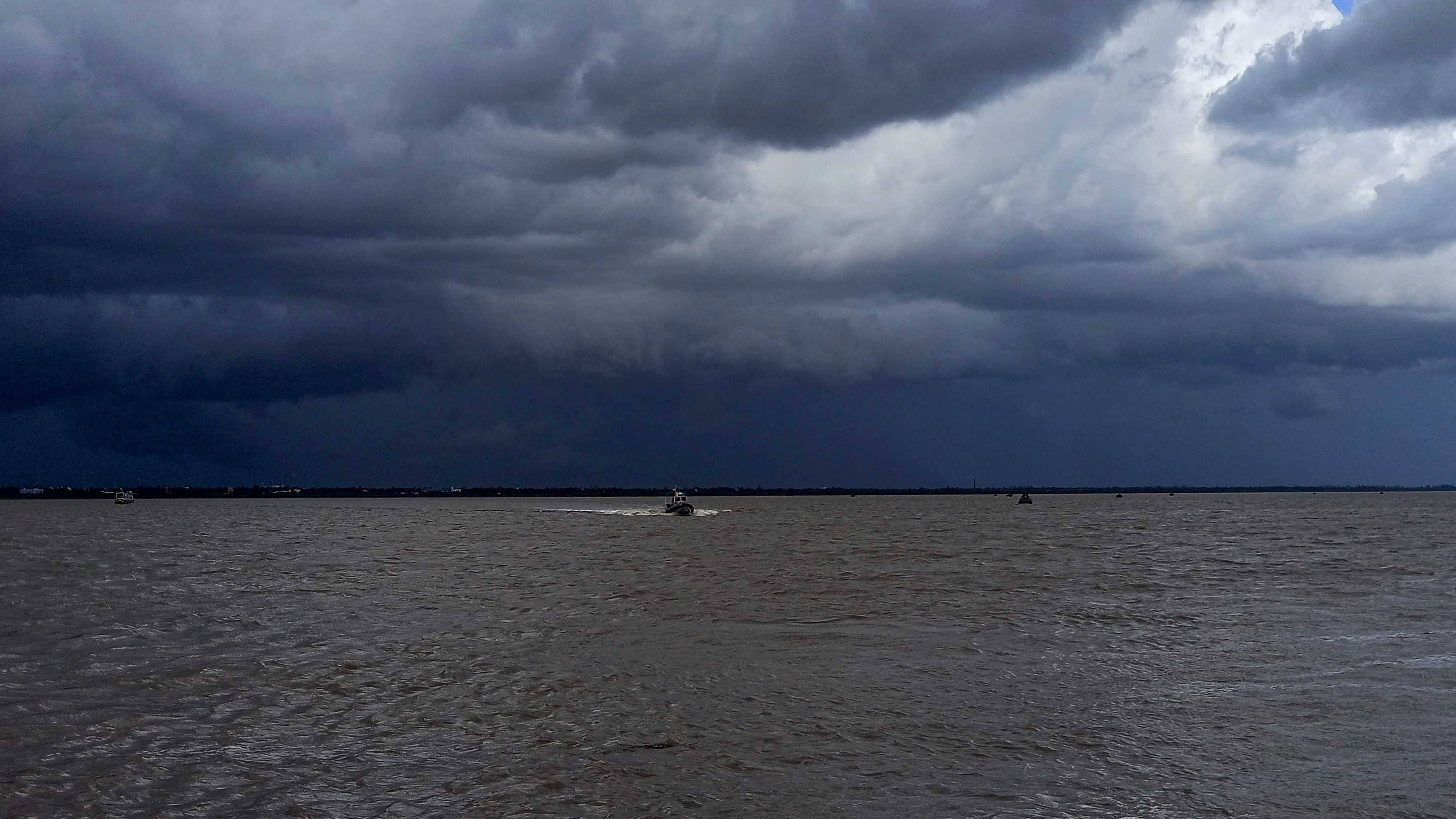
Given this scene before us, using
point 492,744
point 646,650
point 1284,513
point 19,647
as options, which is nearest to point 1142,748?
point 492,744

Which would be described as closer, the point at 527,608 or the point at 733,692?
the point at 733,692

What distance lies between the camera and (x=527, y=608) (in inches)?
1521

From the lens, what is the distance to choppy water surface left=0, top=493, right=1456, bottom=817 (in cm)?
1558

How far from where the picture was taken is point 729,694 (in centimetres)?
2300

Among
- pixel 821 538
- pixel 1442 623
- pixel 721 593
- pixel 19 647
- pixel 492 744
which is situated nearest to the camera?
pixel 492 744

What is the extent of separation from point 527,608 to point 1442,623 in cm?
2957

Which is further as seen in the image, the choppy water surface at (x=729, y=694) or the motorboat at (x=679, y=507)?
the motorboat at (x=679, y=507)

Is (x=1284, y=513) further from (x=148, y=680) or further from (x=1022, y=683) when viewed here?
(x=148, y=680)

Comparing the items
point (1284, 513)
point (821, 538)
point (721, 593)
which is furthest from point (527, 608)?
point (1284, 513)

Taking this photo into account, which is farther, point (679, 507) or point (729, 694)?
point (679, 507)

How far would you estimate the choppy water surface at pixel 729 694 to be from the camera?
15578 mm

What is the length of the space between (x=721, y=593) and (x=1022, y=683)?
69.6 ft

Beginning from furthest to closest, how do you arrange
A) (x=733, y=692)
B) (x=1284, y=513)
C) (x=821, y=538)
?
1. (x=1284, y=513)
2. (x=821, y=538)
3. (x=733, y=692)

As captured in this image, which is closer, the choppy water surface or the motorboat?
the choppy water surface
